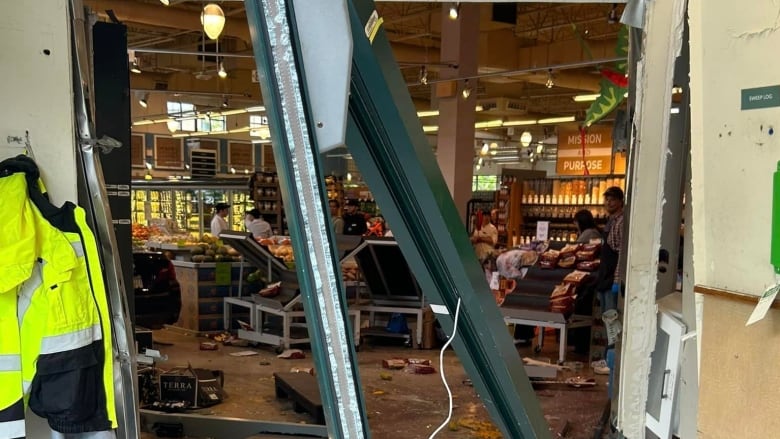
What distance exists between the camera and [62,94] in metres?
2.38

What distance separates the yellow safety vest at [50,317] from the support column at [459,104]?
893cm

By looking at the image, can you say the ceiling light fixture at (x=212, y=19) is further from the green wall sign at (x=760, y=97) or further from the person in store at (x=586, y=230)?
the green wall sign at (x=760, y=97)

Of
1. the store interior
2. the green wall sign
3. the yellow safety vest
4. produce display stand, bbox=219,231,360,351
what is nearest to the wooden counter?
the store interior

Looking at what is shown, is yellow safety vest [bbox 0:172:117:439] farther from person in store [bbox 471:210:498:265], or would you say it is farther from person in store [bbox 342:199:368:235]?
person in store [bbox 342:199:368:235]

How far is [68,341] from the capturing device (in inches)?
85.8

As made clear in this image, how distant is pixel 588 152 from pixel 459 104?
12.0 feet

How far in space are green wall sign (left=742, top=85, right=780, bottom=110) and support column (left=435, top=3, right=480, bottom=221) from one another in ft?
30.7

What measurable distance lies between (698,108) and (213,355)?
6234mm

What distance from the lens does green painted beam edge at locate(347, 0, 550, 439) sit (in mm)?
1433

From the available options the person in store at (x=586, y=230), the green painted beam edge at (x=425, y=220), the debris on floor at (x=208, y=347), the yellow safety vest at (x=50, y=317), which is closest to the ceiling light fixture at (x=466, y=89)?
the person in store at (x=586, y=230)

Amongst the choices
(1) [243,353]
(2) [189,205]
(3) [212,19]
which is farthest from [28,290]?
(2) [189,205]

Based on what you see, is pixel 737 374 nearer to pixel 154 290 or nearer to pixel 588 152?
pixel 154 290

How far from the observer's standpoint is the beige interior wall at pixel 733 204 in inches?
55.2

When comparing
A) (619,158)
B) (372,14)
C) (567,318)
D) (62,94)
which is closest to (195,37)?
(619,158)
